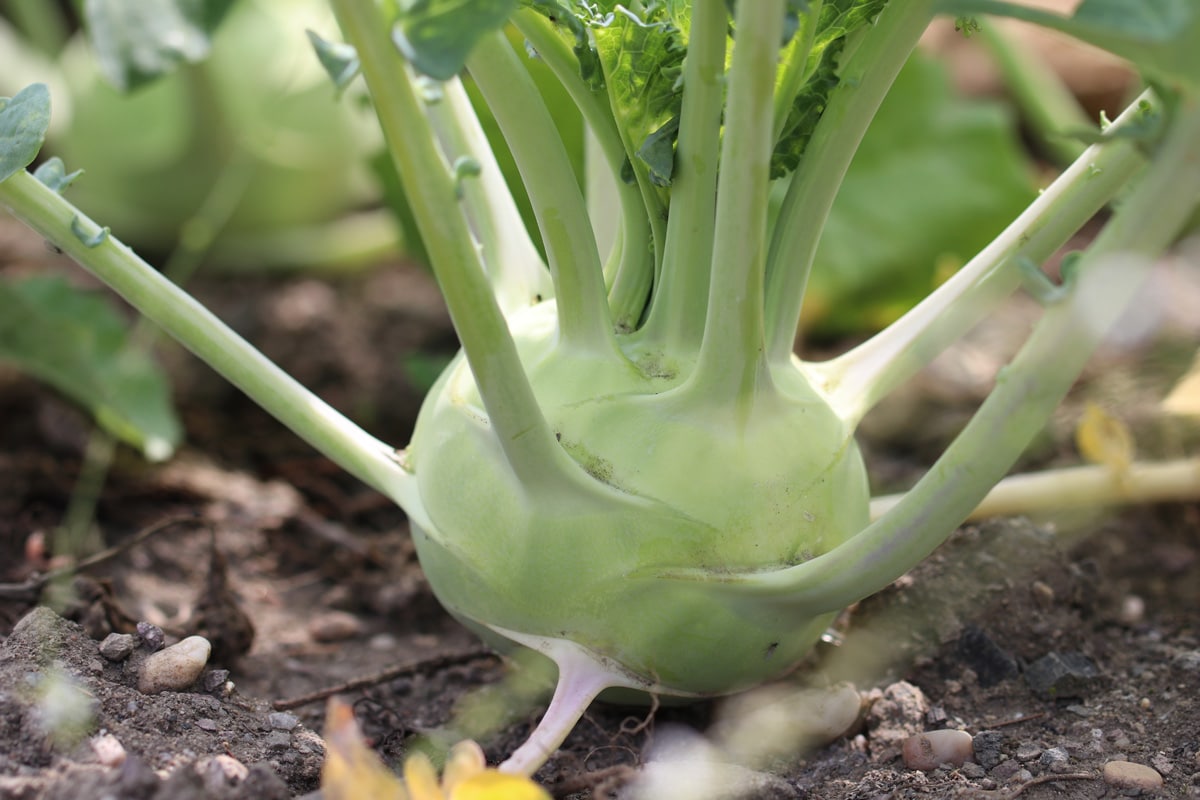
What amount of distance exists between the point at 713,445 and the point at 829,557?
0.36ft

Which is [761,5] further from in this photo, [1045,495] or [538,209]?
[1045,495]

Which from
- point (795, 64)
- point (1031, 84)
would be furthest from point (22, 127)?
point (1031, 84)

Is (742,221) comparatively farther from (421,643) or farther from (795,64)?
(421,643)

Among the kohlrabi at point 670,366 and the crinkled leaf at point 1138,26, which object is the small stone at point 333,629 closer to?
the kohlrabi at point 670,366

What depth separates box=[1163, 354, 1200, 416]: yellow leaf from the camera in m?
1.35

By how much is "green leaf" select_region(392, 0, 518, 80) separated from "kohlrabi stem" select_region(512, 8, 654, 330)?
0.80 feet

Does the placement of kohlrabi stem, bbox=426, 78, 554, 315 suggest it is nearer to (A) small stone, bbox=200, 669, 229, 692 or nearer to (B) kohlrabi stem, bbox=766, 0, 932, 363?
(B) kohlrabi stem, bbox=766, 0, 932, 363

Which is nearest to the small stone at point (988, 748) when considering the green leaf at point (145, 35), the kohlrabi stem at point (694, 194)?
the kohlrabi stem at point (694, 194)

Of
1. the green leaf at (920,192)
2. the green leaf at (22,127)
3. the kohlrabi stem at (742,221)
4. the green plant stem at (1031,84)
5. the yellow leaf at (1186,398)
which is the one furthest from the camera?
the green plant stem at (1031,84)

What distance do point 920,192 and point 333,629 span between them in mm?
1146

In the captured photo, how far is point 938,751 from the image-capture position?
2.84 ft

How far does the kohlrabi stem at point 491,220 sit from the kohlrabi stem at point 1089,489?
41 cm

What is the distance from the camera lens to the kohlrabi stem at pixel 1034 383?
63cm

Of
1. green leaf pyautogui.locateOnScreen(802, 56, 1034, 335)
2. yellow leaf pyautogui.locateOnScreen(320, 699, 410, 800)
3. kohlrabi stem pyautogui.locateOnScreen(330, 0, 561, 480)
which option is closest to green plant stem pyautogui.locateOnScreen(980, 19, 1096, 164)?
green leaf pyautogui.locateOnScreen(802, 56, 1034, 335)
